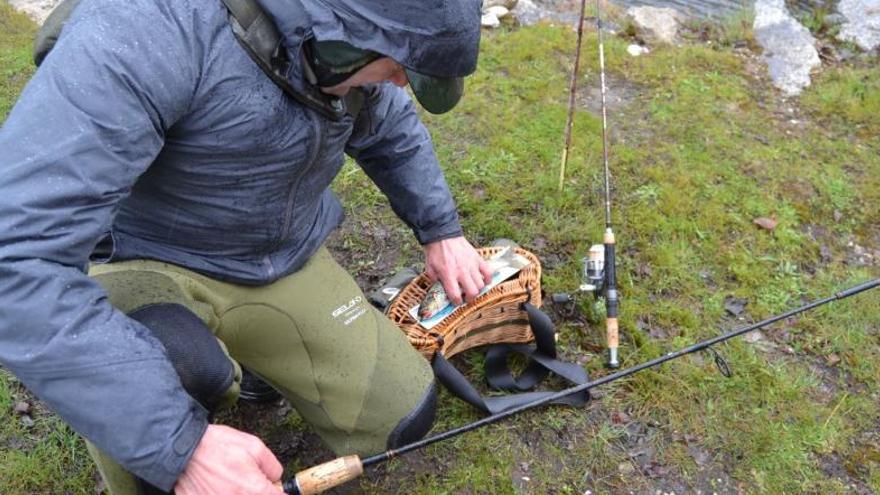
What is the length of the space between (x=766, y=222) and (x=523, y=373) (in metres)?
2.01

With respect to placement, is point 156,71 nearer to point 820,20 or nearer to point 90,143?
point 90,143

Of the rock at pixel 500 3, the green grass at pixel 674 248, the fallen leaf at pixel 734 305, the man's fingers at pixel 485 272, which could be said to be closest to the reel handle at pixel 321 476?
the green grass at pixel 674 248

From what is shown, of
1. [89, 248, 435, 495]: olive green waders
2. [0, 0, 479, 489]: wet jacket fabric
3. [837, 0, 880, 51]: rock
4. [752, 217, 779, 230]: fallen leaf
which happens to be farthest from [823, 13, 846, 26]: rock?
[0, 0, 479, 489]: wet jacket fabric

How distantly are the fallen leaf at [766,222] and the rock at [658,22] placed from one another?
8.42 ft

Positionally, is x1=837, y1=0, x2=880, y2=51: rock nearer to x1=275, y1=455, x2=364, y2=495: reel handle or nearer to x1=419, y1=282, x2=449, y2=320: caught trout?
x1=419, y1=282, x2=449, y2=320: caught trout

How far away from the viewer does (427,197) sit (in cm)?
358

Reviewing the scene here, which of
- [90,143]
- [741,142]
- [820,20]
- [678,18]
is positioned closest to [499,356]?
[90,143]

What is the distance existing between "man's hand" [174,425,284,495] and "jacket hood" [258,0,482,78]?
46.8 inches

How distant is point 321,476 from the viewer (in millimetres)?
2627

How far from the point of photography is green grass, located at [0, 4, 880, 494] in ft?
11.4

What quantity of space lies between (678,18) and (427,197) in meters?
4.94

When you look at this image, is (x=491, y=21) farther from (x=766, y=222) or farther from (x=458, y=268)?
(x=458, y=268)

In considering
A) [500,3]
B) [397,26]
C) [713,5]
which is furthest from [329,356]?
[713,5]

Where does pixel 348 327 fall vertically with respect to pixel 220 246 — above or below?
below
